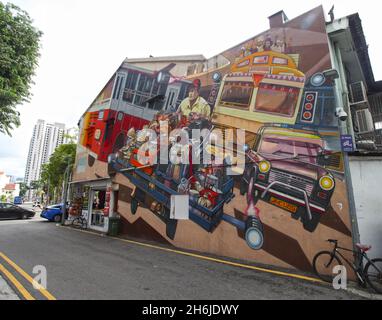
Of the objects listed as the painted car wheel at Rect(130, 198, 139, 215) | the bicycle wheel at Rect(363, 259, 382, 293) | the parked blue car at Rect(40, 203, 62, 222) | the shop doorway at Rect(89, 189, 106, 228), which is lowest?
the parked blue car at Rect(40, 203, 62, 222)

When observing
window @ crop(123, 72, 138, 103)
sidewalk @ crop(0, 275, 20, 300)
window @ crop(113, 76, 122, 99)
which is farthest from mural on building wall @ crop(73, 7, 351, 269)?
sidewalk @ crop(0, 275, 20, 300)

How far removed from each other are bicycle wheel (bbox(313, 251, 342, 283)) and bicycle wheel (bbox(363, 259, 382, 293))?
0.59m

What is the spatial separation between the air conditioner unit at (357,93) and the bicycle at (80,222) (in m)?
16.3

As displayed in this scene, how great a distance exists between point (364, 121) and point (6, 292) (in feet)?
38.0

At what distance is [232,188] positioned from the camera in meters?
8.71

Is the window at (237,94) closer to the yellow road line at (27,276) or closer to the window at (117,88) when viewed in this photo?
the yellow road line at (27,276)

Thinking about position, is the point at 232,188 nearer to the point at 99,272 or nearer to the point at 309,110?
the point at 309,110

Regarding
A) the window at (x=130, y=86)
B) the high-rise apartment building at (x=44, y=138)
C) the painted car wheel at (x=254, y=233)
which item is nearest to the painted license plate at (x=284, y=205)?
the painted car wheel at (x=254, y=233)

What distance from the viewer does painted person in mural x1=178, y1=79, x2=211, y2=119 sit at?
411 inches

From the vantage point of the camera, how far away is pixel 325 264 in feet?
21.0

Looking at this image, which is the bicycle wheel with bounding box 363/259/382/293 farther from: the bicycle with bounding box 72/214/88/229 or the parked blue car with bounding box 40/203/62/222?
the parked blue car with bounding box 40/203/62/222

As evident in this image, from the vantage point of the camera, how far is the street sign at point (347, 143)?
21.4 ft

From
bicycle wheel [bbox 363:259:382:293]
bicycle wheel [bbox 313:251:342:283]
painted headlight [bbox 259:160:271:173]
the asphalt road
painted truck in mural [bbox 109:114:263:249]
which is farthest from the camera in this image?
painted truck in mural [bbox 109:114:263:249]
